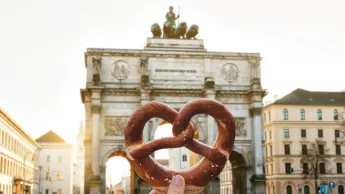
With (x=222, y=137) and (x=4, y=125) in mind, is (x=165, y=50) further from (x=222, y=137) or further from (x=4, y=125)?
(x=222, y=137)

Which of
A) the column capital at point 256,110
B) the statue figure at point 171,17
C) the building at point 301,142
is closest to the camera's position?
the column capital at point 256,110

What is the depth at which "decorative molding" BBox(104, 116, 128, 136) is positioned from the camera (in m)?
41.5

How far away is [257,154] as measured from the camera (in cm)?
4231

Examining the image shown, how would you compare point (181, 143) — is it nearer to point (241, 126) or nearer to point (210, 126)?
point (210, 126)

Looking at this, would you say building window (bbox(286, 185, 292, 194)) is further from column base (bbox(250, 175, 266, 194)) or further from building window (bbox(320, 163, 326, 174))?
column base (bbox(250, 175, 266, 194))

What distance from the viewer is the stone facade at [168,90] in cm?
4138

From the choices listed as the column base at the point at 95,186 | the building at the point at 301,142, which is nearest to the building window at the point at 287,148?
the building at the point at 301,142

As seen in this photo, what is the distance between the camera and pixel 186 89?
42156 mm

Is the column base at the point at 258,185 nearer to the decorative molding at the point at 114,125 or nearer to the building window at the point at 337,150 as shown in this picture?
the decorative molding at the point at 114,125

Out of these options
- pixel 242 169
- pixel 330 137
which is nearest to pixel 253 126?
pixel 242 169

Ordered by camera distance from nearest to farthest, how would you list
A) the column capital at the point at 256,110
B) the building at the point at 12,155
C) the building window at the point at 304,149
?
the column capital at the point at 256,110, the building at the point at 12,155, the building window at the point at 304,149

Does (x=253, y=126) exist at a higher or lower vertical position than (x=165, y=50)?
lower

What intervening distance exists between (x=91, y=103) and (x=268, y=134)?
34059 mm

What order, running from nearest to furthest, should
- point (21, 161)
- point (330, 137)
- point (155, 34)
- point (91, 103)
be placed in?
point (91, 103) < point (155, 34) < point (21, 161) < point (330, 137)
